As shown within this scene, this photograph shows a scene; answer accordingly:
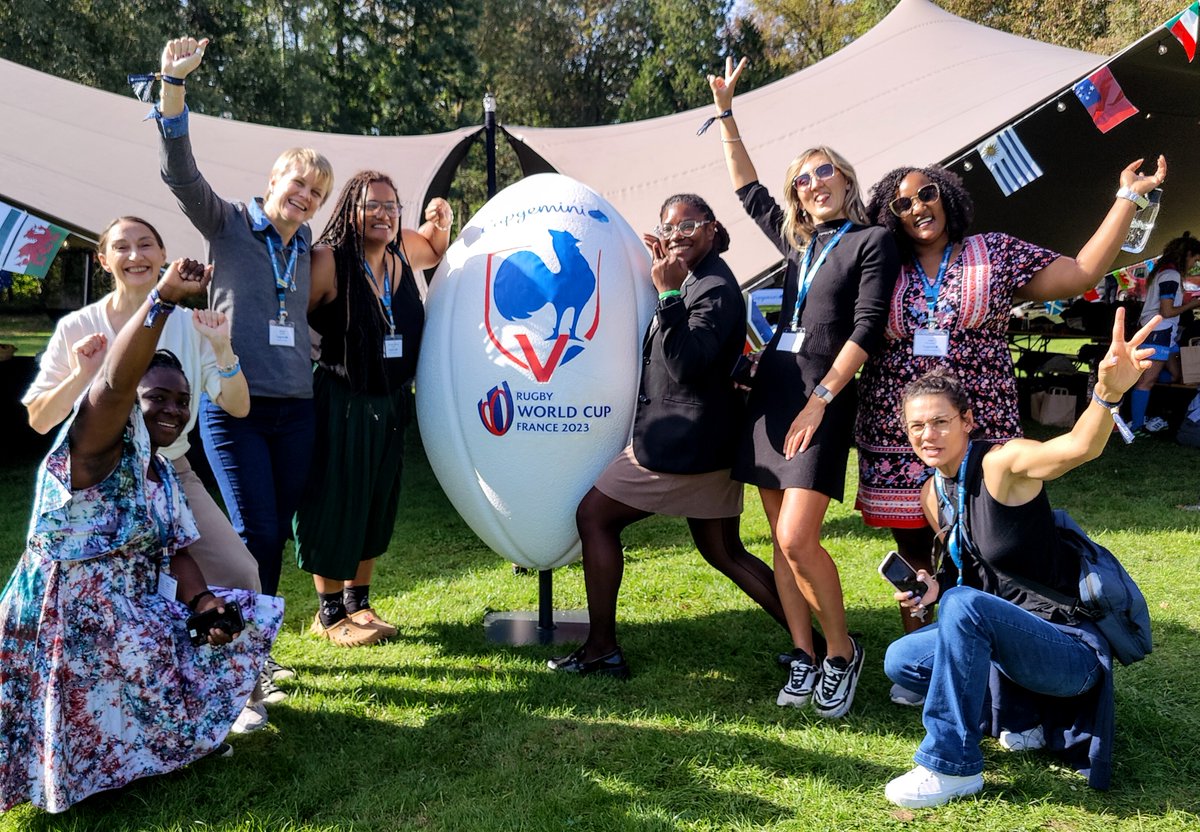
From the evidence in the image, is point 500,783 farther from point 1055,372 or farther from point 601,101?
point 601,101

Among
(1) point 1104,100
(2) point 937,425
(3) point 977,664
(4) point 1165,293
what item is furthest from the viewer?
(4) point 1165,293

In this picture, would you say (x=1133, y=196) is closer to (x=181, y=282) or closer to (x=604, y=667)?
(x=604, y=667)

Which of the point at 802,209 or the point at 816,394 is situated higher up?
the point at 802,209

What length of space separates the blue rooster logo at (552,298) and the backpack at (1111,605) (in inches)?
60.2

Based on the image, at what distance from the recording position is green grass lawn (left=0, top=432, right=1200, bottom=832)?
2400mm

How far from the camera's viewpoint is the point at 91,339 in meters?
2.40

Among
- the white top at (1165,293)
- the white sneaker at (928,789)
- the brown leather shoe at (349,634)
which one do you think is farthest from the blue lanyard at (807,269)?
the white top at (1165,293)

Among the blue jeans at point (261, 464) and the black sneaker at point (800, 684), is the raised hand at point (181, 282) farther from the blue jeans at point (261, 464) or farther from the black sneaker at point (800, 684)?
the black sneaker at point (800, 684)

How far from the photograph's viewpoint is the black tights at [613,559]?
315 cm

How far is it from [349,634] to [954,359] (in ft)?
7.97

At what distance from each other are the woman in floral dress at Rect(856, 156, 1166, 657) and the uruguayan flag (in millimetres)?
2445

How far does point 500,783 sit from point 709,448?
46.9 inches

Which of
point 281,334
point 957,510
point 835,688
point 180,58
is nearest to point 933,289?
point 957,510

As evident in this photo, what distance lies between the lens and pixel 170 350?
2695mm
